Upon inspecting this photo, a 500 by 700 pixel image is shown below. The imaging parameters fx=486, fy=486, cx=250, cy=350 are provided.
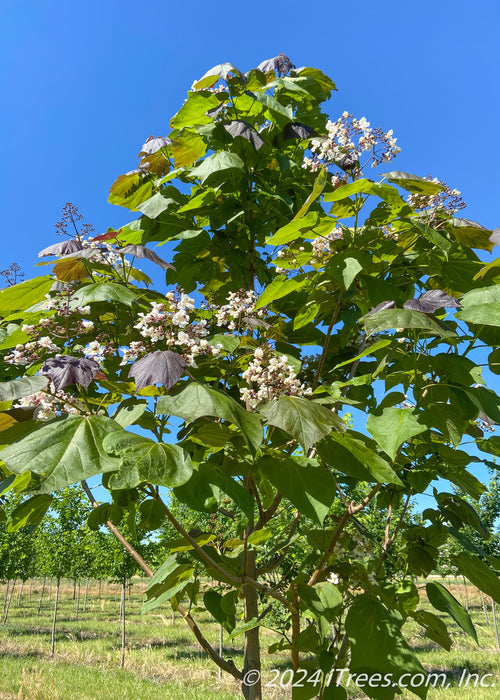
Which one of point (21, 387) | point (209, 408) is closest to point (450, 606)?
point (209, 408)

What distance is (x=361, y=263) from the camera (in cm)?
163

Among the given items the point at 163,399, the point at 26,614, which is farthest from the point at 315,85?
the point at 26,614

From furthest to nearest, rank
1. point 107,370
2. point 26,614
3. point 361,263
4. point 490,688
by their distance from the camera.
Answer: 1. point 26,614
2. point 490,688
3. point 107,370
4. point 361,263

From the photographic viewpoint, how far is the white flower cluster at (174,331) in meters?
1.49

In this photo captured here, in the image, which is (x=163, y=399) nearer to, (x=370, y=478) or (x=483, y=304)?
(x=370, y=478)

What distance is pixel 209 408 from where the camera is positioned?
1146 mm

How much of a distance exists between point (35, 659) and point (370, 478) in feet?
48.8

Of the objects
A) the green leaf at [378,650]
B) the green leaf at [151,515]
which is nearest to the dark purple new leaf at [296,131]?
the green leaf at [151,515]

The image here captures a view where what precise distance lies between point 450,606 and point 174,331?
1355 mm

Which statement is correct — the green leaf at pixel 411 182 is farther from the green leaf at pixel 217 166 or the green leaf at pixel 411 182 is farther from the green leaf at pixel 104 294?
the green leaf at pixel 104 294

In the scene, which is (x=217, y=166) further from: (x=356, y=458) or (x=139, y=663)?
(x=139, y=663)

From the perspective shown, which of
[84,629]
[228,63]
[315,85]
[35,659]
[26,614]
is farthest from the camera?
[26,614]

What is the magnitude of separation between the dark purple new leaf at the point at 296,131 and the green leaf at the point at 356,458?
1381mm

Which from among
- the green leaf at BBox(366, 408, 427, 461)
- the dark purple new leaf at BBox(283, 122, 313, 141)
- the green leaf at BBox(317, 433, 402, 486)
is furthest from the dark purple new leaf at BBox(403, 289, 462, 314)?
the dark purple new leaf at BBox(283, 122, 313, 141)
